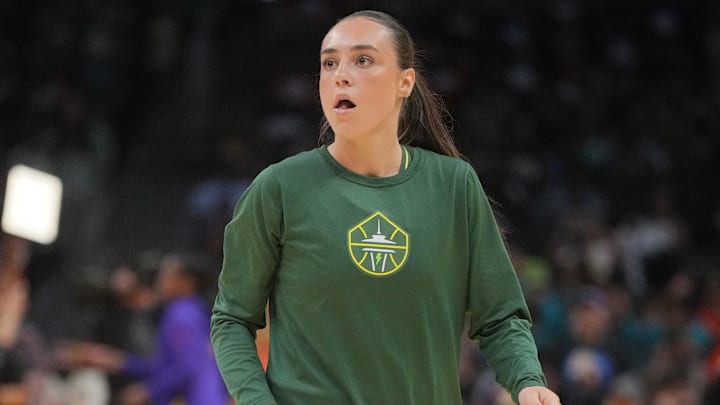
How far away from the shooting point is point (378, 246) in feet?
9.68

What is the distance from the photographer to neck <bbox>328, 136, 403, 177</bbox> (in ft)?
10.2

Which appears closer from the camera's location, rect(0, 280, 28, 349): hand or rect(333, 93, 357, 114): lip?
Result: rect(333, 93, 357, 114): lip

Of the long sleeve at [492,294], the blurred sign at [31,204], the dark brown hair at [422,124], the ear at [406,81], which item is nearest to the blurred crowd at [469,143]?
the blurred sign at [31,204]

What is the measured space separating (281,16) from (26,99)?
3.16 metres

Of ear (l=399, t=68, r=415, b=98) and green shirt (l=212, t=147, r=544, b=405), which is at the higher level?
ear (l=399, t=68, r=415, b=98)

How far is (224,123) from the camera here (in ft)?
42.2

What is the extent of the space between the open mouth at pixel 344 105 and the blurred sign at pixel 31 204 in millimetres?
5758

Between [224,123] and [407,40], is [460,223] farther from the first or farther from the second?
[224,123]

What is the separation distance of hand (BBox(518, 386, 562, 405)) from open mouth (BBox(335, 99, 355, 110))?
0.85 metres

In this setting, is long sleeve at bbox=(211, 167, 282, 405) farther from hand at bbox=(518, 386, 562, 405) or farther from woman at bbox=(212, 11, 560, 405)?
hand at bbox=(518, 386, 562, 405)

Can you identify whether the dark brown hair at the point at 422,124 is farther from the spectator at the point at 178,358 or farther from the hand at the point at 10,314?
the hand at the point at 10,314

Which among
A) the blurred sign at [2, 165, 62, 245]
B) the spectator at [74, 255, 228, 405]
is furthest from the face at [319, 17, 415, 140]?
the blurred sign at [2, 165, 62, 245]

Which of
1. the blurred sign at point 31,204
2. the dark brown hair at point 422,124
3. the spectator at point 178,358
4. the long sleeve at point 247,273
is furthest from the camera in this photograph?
the blurred sign at point 31,204

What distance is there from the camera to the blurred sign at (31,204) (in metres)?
8.45
